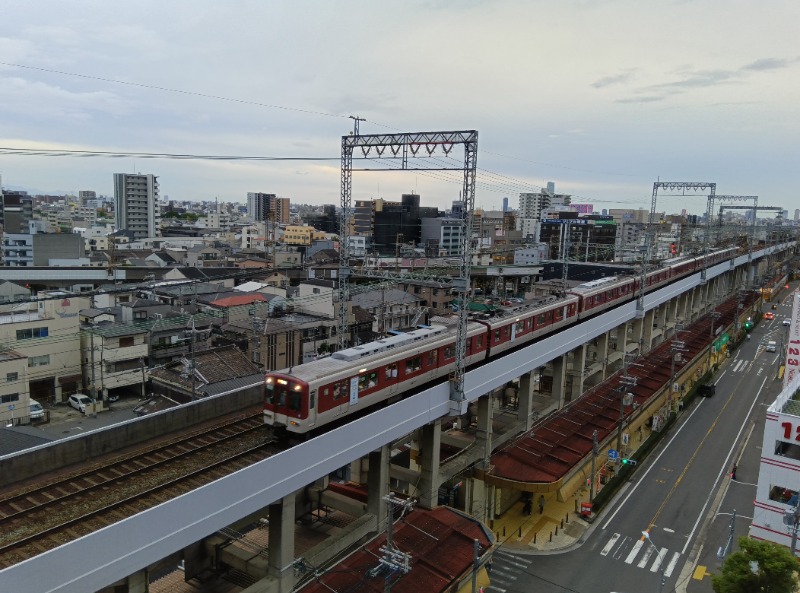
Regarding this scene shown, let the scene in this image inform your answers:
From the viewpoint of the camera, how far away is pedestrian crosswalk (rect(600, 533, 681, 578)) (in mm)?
17453

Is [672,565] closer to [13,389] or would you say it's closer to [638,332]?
[638,332]

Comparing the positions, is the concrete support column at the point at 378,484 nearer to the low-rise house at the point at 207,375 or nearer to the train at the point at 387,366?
the train at the point at 387,366

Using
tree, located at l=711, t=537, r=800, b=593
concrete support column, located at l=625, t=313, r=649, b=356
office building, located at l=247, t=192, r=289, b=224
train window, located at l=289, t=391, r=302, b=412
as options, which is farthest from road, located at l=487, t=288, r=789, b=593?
office building, located at l=247, t=192, r=289, b=224

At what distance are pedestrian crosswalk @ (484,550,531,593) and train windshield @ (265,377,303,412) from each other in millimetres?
8159

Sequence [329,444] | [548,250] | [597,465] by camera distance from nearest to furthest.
A: [329,444] → [597,465] → [548,250]

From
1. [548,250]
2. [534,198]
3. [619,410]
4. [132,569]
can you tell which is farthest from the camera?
[534,198]

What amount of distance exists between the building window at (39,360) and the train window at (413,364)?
74.0 feet

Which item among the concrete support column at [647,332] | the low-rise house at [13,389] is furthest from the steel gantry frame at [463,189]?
the concrete support column at [647,332]

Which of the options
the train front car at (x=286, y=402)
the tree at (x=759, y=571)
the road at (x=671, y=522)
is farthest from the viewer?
the road at (x=671, y=522)

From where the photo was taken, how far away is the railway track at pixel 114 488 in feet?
31.1

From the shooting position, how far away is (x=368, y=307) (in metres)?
43.1

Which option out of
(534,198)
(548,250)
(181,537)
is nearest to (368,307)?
(181,537)

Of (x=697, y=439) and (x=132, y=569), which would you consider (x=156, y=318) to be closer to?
(x=132, y=569)

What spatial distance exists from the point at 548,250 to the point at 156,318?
61758 mm
